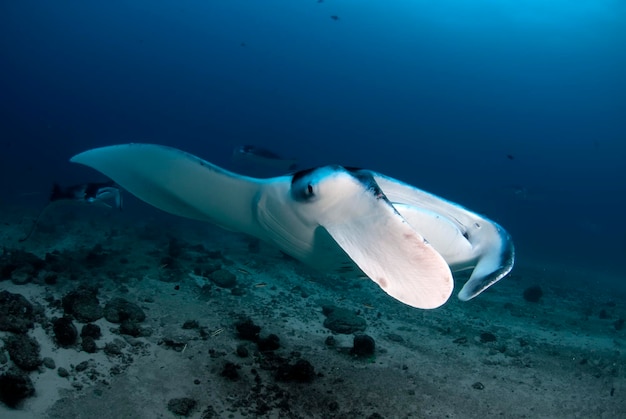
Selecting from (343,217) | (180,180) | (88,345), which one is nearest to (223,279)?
(88,345)

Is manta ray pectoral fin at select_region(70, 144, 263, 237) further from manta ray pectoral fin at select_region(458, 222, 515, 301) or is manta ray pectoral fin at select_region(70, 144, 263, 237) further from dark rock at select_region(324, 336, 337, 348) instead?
dark rock at select_region(324, 336, 337, 348)

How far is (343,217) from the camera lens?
2162 millimetres

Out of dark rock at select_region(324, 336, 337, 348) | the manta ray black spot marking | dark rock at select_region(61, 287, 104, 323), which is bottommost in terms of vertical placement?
dark rock at select_region(324, 336, 337, 348)

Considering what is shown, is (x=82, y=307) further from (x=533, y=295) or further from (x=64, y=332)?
(x=533, y=295)

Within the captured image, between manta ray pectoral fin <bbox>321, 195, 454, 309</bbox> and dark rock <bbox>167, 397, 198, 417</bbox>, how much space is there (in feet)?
7.42

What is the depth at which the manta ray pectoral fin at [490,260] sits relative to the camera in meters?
2.14

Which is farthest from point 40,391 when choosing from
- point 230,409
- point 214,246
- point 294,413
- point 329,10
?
point 329,10

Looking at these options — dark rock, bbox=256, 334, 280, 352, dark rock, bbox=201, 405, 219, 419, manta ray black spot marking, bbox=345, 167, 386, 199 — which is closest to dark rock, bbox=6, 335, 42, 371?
dark rock, bbox=201, 405, 219, 419

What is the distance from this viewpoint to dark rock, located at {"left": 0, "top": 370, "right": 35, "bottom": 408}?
275 centimetres

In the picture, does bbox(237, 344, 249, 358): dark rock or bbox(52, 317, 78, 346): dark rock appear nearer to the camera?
bbox(52, 317, 78, 346): dark rock

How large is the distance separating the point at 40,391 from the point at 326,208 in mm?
2804

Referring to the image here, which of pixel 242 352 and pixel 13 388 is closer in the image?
pixel 13 388

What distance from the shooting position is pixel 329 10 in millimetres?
57750

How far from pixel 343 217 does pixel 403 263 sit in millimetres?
484
